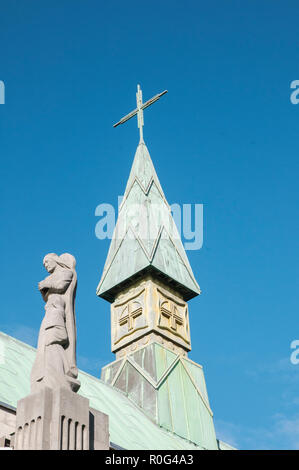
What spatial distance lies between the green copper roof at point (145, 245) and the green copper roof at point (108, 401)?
5.93 meters

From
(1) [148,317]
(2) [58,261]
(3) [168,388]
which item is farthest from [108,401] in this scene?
(2) [58,261]

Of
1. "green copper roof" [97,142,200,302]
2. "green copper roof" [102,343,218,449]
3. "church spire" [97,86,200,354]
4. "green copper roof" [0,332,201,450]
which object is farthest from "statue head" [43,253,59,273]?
"green copper roof" [97,142,200,302]

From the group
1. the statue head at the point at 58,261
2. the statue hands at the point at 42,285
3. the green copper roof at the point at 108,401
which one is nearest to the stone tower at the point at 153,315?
the green copper roof at the point at 108,401

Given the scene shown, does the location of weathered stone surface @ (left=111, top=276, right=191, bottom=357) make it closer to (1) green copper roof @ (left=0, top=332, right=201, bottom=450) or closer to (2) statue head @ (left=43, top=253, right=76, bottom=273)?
(1) green copper roof @ (left=0, top=332, right=201, bottom=450)

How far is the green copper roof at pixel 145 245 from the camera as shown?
116ft

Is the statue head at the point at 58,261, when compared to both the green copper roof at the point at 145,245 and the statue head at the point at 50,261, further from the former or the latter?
the green copper roof at the point at 145,245

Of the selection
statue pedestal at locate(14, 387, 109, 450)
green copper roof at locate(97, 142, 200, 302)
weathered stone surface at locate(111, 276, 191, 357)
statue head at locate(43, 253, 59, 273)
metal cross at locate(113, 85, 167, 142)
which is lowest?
statue pedestal at locate(14, 387, 109, 450)

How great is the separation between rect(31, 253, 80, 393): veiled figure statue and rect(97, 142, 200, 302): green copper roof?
→ 19351 mm

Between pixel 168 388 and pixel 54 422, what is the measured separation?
2018cm

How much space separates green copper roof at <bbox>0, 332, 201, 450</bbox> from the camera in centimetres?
2352

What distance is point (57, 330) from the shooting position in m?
14.2

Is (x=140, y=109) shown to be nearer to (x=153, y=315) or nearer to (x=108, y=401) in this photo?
(x=153, y=315)

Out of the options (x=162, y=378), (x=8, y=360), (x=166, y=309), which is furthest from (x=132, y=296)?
(x=8, y=360)

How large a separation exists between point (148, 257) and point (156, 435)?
9.03 m
